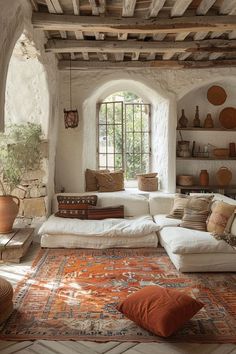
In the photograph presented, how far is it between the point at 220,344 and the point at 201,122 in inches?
186

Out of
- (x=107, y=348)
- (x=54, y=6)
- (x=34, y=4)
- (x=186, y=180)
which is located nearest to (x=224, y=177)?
A: (x=186, y=180)

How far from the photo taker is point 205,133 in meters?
6.81

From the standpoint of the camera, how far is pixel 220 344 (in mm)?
2635

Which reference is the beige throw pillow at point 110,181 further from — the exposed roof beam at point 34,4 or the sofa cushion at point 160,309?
the sofa cushion at point 160,309

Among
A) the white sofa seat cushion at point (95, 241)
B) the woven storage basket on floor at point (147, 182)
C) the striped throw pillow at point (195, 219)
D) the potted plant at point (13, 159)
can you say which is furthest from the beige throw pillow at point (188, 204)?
the potted plant at point (13, 159)

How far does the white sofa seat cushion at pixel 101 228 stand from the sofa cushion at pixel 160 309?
6.21 ft

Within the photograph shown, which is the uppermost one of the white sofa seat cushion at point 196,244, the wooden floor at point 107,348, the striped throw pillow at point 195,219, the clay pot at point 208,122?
the clay pot at point 208,122

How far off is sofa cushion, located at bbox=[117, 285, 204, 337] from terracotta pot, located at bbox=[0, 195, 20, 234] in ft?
8.10

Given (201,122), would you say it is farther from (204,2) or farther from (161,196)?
(204,2)

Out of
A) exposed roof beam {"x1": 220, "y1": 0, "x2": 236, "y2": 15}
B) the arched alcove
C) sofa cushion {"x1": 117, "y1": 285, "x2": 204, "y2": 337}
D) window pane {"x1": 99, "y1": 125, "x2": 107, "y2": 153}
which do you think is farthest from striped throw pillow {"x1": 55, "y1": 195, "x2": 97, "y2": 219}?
exposed roof beam {"x1": 220, "y1": 0, "x2": 236, "y2": 15}

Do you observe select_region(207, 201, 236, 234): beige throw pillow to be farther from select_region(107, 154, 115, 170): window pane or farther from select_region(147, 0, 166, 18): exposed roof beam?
select_region(107, 154, 115, 170): window pane

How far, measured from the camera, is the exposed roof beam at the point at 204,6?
384cm

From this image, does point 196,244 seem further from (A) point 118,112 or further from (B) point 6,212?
(A) point 118,112

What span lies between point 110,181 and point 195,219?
199 cm
